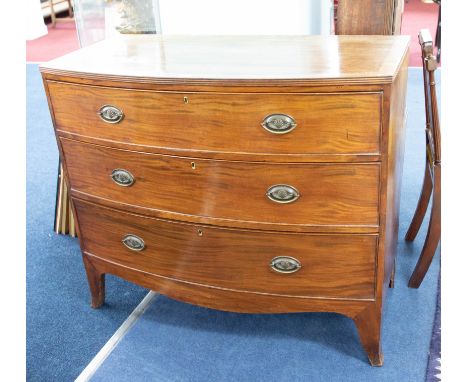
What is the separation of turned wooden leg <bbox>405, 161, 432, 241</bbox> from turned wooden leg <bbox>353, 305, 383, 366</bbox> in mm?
740

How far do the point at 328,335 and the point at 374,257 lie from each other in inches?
18.7

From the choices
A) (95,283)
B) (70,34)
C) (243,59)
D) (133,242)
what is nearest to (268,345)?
(133,242)

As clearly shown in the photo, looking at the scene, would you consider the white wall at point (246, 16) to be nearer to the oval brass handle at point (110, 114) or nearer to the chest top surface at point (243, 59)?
the chest top surface at point (243, 59)

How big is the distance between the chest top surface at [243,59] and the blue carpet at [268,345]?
95 cm

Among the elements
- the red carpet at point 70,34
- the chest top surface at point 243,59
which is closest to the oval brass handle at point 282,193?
the chest top surface at point 243,59

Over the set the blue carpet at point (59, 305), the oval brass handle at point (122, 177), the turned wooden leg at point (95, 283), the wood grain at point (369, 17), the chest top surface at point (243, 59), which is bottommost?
the blue carpet at point (59, 305)

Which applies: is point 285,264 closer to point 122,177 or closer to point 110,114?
point 122,177

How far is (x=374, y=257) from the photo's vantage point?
1547 mm

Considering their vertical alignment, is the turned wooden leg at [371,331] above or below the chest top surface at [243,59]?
below

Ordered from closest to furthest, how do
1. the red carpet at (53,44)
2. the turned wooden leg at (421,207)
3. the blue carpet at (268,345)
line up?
the blue carpet at (268,345) < the turned wooden leg at (421,207) < the red carpet at (53,44)

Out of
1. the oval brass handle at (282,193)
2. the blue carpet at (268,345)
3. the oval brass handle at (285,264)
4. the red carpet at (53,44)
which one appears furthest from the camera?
the red carpet at (53,44)

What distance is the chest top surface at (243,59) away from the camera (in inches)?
54.2

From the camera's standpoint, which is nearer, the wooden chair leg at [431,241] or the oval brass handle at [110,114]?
the oval brass handle at [110,114]
